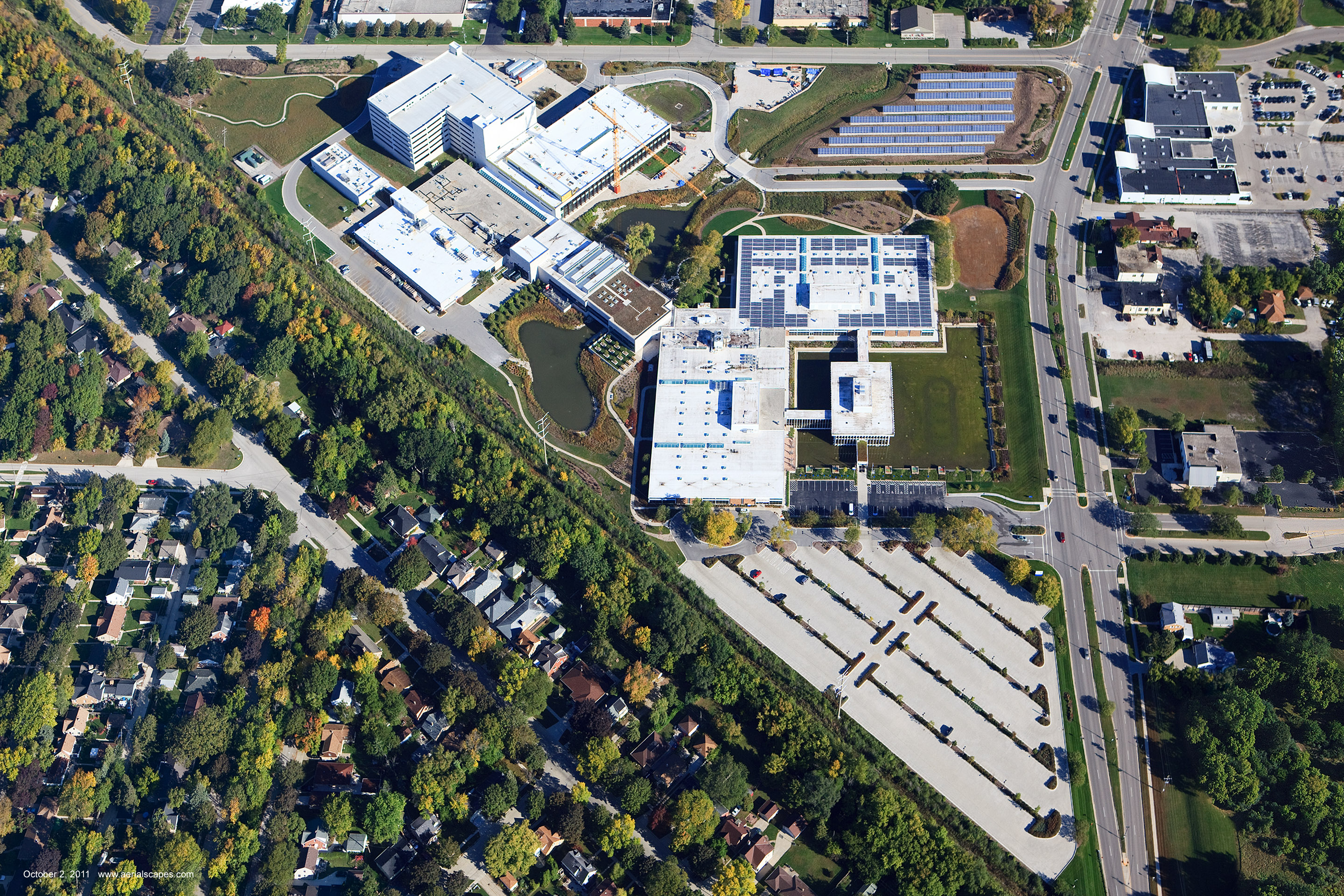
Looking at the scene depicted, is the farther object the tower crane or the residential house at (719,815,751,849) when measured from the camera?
the tower crane

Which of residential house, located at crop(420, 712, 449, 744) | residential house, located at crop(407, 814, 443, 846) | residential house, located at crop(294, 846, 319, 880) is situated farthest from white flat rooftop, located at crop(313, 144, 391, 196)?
residential house, located at crop(294, 846, 319, 880)

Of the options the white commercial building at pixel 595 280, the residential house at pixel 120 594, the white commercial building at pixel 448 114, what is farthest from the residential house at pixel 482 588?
the white commercial building at pixel 448 114

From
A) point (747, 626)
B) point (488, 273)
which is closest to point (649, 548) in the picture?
point (747, 626)

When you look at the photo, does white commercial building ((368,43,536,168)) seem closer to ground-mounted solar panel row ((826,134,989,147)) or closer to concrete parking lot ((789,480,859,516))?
ground-mounted solar panel row ((826,134,989,147))

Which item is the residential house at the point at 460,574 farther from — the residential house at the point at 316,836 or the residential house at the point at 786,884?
the residential house at the point at 786,884

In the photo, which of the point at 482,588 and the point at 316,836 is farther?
the point at 482,588

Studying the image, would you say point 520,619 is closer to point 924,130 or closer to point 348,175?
point 348,175

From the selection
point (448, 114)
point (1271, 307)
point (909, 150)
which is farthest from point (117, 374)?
point (1271, 307)
